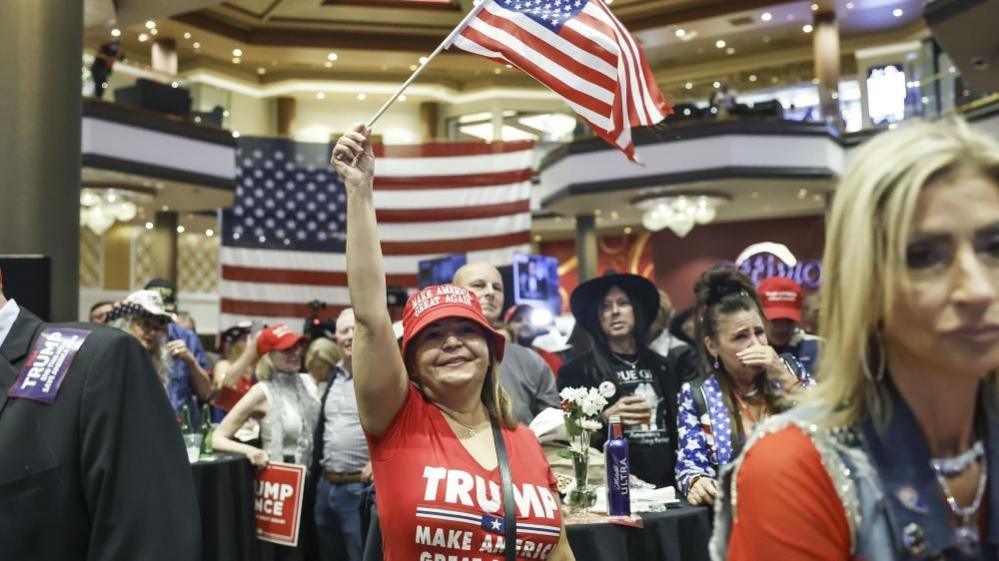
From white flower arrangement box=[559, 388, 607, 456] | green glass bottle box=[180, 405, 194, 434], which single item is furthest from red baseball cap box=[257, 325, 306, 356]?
white flower arrangement box=[559, 388, 607, 456]

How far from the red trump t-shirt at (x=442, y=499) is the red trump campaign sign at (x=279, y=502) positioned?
2.35 meters

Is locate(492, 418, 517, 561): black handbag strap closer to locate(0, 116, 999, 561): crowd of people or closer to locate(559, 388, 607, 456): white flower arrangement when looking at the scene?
locate(0, 116, 999, 561): crowd of people

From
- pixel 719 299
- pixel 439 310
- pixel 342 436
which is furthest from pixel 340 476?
pixel 439 310

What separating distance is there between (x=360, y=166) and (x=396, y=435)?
680mm

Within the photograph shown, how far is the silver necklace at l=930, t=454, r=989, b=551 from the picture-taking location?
1062mm

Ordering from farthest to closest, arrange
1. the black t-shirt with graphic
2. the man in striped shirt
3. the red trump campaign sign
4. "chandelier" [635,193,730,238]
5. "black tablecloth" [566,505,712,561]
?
"chandelier" [635,193,730,238] < the man in striped shirt < the red trump campaign sign < the black t-shirt with graphic < "black tablecloth" [566,505,712,561]

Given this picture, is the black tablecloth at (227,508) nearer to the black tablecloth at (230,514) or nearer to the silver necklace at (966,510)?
the black tablecloth at (230,514)

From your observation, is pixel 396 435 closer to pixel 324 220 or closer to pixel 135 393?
pixel 135 393

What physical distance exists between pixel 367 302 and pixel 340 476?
2.81 meters

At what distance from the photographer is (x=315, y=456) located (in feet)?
16.4

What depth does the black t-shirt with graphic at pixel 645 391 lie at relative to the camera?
13.1 feet

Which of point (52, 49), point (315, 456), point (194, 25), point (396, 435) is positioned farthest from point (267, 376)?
point (194, 25)

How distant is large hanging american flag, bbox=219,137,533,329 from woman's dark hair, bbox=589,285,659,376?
18.6 ft

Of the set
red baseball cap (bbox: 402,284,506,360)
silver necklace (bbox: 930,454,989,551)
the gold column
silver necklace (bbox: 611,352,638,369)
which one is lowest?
silver necklace (bbox: 611,352,638,369)
